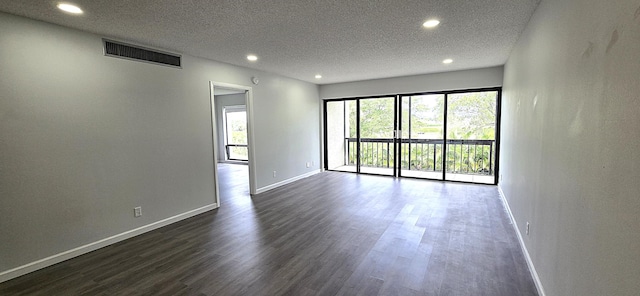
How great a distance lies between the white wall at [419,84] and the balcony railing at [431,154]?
4.08 feet

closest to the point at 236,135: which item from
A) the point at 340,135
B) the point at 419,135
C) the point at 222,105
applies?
the point at 222,105

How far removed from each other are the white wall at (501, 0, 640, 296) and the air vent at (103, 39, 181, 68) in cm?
411

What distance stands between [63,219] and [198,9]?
8.29 ft

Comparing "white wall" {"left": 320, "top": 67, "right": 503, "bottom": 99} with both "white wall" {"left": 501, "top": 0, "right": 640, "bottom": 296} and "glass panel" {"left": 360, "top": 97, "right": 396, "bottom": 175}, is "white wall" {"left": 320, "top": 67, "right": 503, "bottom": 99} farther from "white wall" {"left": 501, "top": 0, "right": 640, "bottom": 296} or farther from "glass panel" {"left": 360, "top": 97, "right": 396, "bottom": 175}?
"white wall" {"left": 501, "top": 0, "right": 640, "bottom": 296}

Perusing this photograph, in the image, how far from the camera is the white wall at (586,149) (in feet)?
3.25

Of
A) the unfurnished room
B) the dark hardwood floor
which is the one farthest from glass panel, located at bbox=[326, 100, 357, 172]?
the dark hardwood floor

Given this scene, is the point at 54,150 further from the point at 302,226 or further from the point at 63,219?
the point at 302,226

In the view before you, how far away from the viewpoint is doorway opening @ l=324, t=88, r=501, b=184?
5836 millimetres

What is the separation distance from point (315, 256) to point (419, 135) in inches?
184

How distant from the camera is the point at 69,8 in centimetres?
237

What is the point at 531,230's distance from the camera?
96.0 inches

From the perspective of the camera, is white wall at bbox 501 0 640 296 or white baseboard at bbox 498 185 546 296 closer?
white wall at bbox 501 0 640 296

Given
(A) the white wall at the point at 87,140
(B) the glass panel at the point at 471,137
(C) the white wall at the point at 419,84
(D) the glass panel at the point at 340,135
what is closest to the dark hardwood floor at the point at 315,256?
(A) the white wall at the point at 87,140

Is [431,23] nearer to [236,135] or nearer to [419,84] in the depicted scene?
[419,84]
